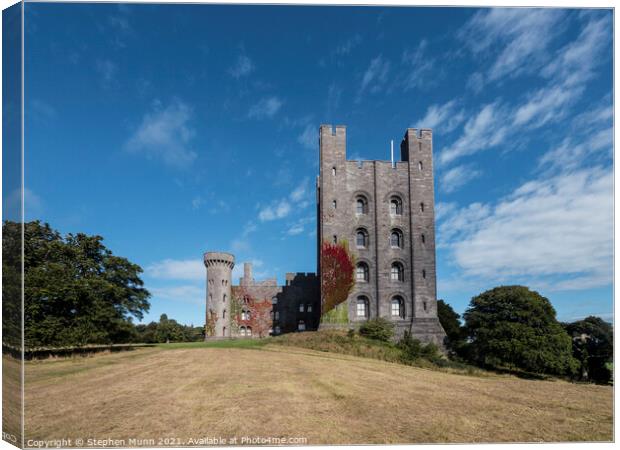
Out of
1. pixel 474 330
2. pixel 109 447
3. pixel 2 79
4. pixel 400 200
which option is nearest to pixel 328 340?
pixel 474 330

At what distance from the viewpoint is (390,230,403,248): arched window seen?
1204 inches

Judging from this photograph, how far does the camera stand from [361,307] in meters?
29.8

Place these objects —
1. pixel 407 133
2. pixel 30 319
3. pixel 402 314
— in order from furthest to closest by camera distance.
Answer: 1. pixel 407 133
2. pixel 402 314
3. pixel 30 319

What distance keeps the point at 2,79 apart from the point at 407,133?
28071 mm

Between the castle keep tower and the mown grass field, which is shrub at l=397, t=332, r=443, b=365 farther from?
the mown grass field

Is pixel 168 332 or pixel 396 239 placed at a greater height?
pixel 396 239

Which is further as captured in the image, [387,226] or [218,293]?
[218,293]

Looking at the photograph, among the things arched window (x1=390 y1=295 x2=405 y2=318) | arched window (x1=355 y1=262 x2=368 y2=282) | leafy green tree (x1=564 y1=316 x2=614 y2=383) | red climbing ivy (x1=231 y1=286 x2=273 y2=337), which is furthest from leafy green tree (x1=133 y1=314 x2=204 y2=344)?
leafy green tree (x1=564 y1=316 x2=614 y2=383)

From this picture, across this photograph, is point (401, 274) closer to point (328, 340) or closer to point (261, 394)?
point (328, 340)

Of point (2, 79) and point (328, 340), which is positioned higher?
point (2, 79)

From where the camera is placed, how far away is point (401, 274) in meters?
30.1

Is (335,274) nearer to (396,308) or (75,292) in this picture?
(396,308)

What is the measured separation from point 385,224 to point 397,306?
259 inches

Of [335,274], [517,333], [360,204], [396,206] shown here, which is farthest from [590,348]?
[360,204]
